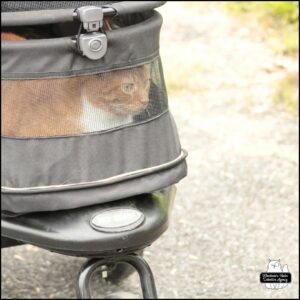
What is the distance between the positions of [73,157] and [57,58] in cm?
21

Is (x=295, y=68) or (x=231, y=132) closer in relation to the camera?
(x=231, y=132)

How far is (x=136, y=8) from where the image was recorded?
151cm

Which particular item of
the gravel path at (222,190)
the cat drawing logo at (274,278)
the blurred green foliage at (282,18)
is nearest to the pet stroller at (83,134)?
the cat drawing logo at (274,278)

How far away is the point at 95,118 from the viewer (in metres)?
1.50

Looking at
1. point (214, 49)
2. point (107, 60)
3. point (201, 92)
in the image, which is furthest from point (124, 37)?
point (214, 49)

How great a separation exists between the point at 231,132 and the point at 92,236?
2.15 meters

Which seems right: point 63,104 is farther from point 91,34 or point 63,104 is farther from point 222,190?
point 222,190

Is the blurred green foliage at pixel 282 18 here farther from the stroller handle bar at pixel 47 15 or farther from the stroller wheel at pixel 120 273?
the stroller handle bar at pixel 47 15

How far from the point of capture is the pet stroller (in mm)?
1429

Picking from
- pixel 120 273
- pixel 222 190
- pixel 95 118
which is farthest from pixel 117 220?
pixel 222 190

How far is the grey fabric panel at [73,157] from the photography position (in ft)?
4.77

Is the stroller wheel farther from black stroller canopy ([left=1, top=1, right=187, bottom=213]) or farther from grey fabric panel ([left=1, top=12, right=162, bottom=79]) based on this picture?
grey fabric panel ([left=1, top=12, right=162, bottom=79])

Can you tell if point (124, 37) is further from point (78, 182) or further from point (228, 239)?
point (228, 239)

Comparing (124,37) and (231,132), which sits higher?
(124,37)
